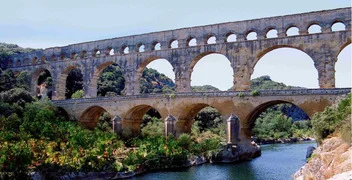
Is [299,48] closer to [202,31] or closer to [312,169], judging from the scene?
[202,31]

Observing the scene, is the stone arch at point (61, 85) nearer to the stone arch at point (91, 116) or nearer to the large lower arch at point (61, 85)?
the large lower arch at point (61, 85)

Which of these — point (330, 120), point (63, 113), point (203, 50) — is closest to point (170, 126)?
point (203, 50)

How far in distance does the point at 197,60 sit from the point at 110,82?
87.5 ft

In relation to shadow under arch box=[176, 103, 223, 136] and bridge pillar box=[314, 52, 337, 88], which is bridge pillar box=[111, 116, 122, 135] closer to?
shadow under arch box=[176, 103, 223, 136]

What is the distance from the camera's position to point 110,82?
5575 centimetres

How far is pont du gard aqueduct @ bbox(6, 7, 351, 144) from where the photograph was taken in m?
26.5

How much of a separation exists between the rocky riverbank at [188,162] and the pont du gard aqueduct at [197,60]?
77cm

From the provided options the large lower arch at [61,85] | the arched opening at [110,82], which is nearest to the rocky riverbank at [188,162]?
the large lower arch at [61,85]

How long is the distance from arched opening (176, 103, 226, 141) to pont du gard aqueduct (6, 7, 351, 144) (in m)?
0.11

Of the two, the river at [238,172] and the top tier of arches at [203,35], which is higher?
the top tier of arches at [203,35]

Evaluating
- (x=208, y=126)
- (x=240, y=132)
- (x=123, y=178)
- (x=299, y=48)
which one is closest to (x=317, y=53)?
(x=299, y=48)

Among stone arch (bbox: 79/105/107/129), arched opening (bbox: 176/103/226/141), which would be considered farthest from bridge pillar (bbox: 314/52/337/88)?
stone arch (bbox: 79/105/107/129)

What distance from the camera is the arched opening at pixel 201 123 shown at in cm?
3000

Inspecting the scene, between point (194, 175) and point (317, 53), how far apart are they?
13.0m
